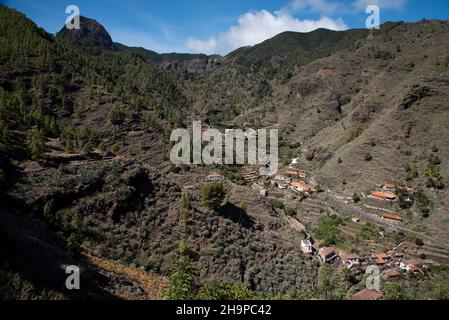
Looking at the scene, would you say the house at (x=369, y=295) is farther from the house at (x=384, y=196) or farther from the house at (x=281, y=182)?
the house at (x=281, y=182)

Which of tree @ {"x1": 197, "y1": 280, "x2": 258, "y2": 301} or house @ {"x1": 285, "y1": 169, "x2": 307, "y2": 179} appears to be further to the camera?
house @ {"x1": 285, "y1": 169, "x2": 307, "y2": 179}

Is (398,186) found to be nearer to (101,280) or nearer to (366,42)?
(101,280)

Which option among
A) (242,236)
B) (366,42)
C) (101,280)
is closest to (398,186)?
(242,236)

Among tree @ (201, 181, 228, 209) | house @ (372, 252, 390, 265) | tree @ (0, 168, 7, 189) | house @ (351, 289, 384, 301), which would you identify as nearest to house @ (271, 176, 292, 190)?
house @ (372, 252, 390, 265)

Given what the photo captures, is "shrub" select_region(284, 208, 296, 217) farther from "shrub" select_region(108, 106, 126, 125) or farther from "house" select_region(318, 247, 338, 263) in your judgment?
"shrub" select_region(108, 106, 126, 125)

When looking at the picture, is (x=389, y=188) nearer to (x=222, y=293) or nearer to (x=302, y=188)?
(x=302, y=188)

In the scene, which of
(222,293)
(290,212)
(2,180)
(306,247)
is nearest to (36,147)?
(2,180)
